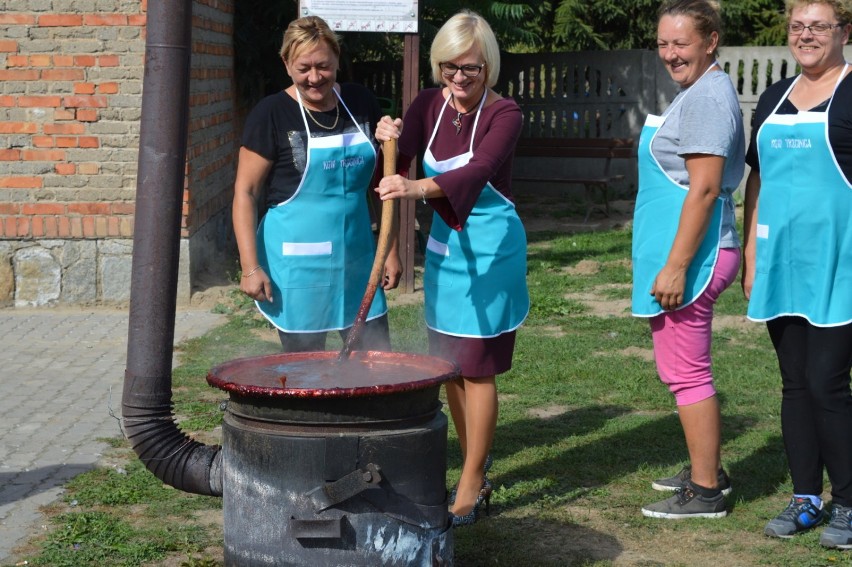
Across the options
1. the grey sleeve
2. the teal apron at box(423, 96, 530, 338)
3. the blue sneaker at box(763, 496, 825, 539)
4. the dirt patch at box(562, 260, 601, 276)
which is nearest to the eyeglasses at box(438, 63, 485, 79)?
the teal apron at box(423, 96, 530, 338)

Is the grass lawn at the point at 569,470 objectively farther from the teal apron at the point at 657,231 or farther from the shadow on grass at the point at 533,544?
the teal apron at the point at 657,231

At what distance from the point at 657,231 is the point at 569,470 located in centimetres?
142

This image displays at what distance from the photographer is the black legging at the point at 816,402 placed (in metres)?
4.56

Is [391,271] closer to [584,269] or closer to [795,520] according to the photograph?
[795,520]

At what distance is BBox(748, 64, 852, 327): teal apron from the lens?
446cm

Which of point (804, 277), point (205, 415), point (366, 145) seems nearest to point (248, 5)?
point (205, 415)

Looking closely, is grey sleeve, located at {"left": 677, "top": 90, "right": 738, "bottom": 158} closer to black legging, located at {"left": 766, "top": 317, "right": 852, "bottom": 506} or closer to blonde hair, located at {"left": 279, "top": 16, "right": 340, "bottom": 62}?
black legging, located at {"left": 766, "top": 317, "right": 852, "bottom": 506}

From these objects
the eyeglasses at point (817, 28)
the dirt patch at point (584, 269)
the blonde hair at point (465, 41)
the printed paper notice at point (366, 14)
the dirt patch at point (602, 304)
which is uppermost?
the printed paper notice at point (366, 14)

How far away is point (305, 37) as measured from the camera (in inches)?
182

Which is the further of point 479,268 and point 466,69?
point 479,268

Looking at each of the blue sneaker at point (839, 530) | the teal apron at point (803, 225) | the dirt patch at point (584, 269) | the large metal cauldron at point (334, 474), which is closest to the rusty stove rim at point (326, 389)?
the large metal cauldron at point (334, 474)

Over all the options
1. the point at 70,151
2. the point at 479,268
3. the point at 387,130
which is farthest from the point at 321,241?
the point at 70,151

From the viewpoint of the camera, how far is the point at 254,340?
27.6 feet

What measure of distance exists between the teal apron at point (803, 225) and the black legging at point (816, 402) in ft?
0.32
